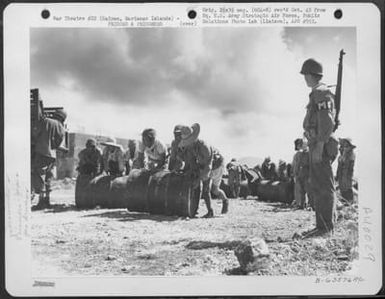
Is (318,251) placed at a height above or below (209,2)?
below

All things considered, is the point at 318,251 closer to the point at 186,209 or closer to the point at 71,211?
the point at 186,209

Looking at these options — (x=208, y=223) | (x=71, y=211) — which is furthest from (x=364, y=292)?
(x=71, y=211)

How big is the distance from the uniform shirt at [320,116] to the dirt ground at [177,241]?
2.05ft

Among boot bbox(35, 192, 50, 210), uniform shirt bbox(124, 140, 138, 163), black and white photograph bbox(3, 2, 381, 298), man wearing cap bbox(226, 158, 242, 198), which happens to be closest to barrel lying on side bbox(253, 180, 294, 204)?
black and white photograph bbox(3, 2, 381, 298)

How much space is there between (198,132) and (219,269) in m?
1.12

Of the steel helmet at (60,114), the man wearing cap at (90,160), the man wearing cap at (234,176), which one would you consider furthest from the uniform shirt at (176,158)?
the steel helmet at (60,114)

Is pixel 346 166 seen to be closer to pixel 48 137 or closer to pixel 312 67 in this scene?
pixel 312 67

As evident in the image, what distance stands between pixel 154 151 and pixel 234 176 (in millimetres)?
683

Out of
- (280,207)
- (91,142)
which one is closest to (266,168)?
(280,207)

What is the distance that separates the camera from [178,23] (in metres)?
4.30

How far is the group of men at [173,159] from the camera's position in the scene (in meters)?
4.35

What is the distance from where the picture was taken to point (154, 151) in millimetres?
4371

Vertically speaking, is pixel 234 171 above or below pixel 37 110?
below

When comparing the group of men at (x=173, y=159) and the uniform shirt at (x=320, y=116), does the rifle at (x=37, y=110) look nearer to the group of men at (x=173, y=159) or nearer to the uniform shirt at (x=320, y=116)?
the group of men at (x=173, y=159)
